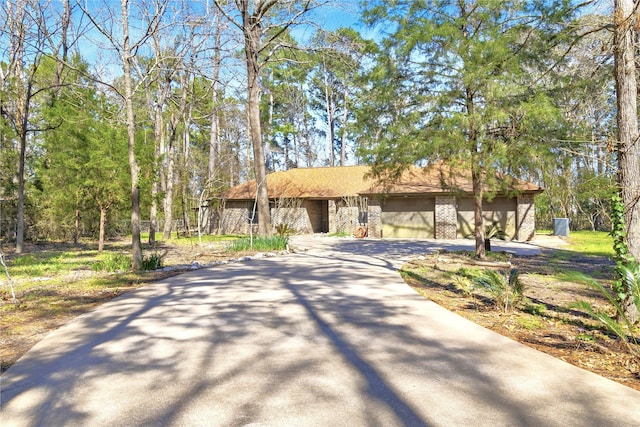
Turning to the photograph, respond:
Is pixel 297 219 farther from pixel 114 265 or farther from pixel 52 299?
pixel 52 299

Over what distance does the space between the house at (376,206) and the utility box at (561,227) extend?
2.49 meters

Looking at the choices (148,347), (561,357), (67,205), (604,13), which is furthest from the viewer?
(67,205)

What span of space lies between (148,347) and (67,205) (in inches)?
538

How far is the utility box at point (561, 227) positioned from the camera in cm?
2142

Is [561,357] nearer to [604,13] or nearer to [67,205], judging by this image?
[604,13]

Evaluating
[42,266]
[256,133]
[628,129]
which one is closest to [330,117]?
[256,133]

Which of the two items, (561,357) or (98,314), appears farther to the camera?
(98,314)

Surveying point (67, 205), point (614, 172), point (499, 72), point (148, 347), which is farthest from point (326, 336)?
point (67, 205)

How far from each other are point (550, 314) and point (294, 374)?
4.14 meters

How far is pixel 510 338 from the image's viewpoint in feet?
15.4

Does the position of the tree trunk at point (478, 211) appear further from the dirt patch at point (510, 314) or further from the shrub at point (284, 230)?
the shrub at point (284, 230)

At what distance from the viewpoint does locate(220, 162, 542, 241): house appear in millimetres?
20547

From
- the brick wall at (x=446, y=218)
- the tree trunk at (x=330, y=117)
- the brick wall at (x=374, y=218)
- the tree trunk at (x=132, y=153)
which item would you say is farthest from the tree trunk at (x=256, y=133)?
the tree trunk at (x=330, y=117)

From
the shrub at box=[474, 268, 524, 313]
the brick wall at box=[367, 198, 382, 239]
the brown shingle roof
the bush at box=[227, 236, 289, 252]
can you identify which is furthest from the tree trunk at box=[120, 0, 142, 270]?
the brown shingle roof
